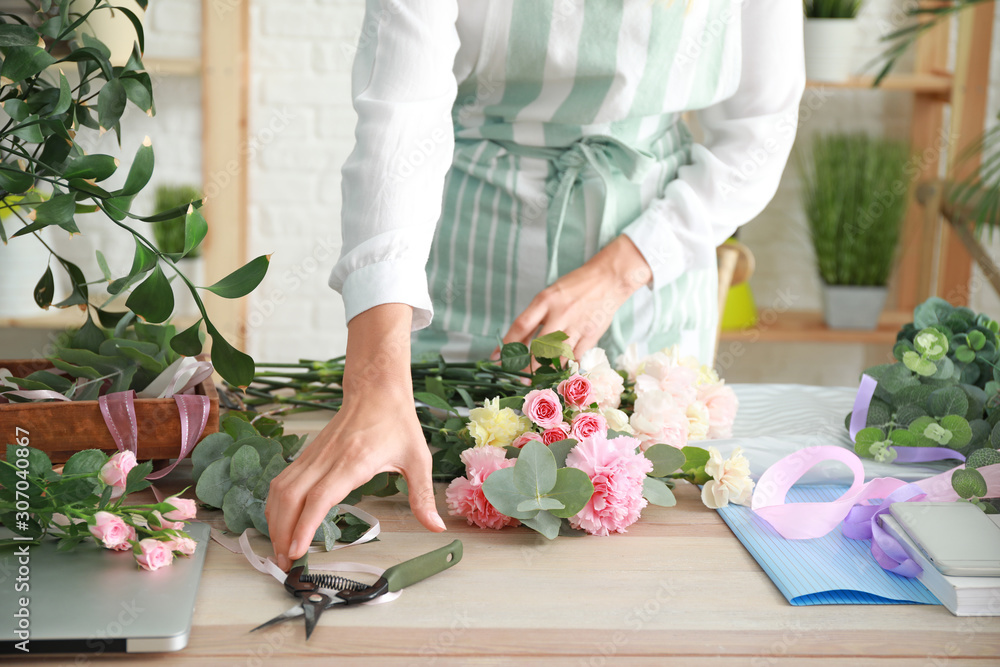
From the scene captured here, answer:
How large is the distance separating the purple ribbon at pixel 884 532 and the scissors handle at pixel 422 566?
31 cm

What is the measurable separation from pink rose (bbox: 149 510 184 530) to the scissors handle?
150 millimetres

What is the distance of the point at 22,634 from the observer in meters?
0.49

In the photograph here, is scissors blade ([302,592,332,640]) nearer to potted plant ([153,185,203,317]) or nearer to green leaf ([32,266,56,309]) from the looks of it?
green leaf ([32,266,56,309])

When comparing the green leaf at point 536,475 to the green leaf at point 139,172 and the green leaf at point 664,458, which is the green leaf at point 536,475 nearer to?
the green leaf at point 664,458

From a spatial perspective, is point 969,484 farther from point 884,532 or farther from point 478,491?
point 478,491

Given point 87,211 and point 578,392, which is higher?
point 87,211

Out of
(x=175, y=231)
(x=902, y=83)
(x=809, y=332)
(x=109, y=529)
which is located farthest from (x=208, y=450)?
(x=902, y=83)

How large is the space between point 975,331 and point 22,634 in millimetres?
839

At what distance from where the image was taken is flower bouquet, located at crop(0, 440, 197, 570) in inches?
22.7

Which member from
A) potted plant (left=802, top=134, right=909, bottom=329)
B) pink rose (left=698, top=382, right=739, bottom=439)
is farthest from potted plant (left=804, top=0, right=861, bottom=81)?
pink rose (left=698, top=382, right=739, bottom=439)

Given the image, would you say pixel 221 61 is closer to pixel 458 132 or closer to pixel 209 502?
pixel 458 132

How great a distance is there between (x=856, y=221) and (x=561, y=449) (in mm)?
1901

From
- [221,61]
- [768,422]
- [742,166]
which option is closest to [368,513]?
[768,422]

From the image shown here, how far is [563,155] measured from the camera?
1.09 metres
